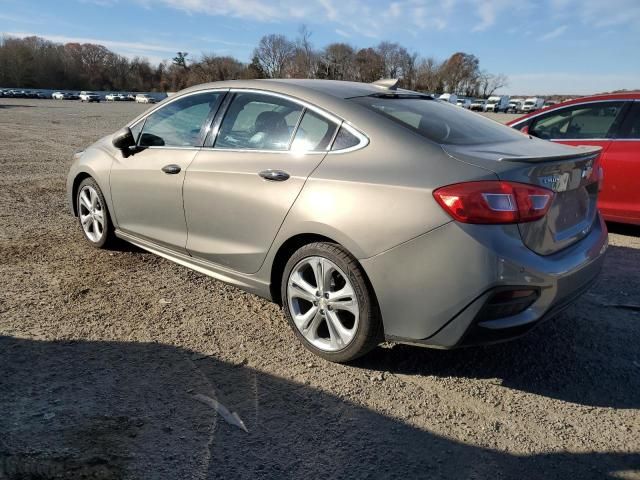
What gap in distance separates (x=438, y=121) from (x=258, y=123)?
47.8 inches

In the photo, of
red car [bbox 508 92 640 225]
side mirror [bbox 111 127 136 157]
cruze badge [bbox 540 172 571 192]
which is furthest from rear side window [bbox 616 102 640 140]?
side mirror [bbox 111 127 136 157]

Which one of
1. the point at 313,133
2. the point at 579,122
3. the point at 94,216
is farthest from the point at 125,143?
the point at 579,122

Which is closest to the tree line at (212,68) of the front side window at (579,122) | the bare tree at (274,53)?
the bare tree at (274,53)

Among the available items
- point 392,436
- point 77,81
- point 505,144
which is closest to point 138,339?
point 392,436

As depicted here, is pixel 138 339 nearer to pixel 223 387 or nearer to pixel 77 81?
pixel 223 387

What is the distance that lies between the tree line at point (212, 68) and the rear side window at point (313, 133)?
299 ft

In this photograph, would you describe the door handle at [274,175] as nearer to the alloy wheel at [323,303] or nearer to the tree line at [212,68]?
the alloy wheel at [323,303]

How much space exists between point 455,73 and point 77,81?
294ft

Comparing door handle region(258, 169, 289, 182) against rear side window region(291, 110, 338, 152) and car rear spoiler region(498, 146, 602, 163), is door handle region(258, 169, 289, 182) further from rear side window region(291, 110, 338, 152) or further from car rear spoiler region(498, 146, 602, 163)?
car rear spoiler region(498, 146, 602, 163)

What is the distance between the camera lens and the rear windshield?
2941mm

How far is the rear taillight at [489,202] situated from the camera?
2.42m

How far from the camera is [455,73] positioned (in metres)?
129

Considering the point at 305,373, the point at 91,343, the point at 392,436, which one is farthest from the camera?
the point at 91,343

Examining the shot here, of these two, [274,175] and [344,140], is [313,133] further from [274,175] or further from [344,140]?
[274,175]
